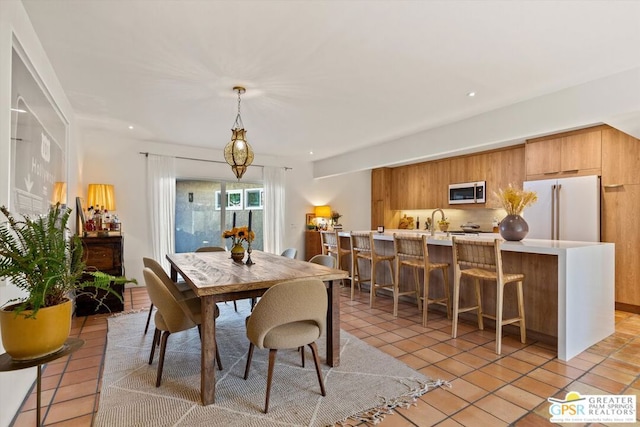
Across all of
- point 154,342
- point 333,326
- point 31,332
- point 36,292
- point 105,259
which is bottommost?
point 154,342

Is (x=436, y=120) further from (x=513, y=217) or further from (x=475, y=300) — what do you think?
(x=475, y=300)

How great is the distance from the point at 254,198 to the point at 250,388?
4927 mm

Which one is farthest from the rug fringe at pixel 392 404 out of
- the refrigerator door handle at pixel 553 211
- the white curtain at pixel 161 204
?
the white curtain at pixel 161 204

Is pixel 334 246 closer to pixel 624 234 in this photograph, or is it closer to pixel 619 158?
pixel 624 234

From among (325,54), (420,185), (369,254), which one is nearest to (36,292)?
(325,54)

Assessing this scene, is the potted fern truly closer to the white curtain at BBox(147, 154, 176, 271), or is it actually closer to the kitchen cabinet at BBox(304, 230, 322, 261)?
the white curtain at BBox(147, 154, 176, 271)

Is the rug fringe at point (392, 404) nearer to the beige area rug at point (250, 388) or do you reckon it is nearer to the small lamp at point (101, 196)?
the beige area rug at point (250, 388)

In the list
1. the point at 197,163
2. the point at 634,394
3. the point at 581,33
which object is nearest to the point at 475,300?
the point at 634,394

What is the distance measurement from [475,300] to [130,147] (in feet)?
18.2

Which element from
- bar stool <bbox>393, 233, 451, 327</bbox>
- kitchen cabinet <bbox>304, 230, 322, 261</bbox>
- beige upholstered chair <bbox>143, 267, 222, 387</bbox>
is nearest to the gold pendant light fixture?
beige upholstered chair <bbox>143, 267, 222, 387</bbox>

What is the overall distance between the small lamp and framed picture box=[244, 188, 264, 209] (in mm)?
2504

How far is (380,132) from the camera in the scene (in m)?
4.95

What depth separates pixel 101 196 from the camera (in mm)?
4641

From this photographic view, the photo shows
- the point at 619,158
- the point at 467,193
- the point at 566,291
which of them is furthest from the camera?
the point at 467,193
